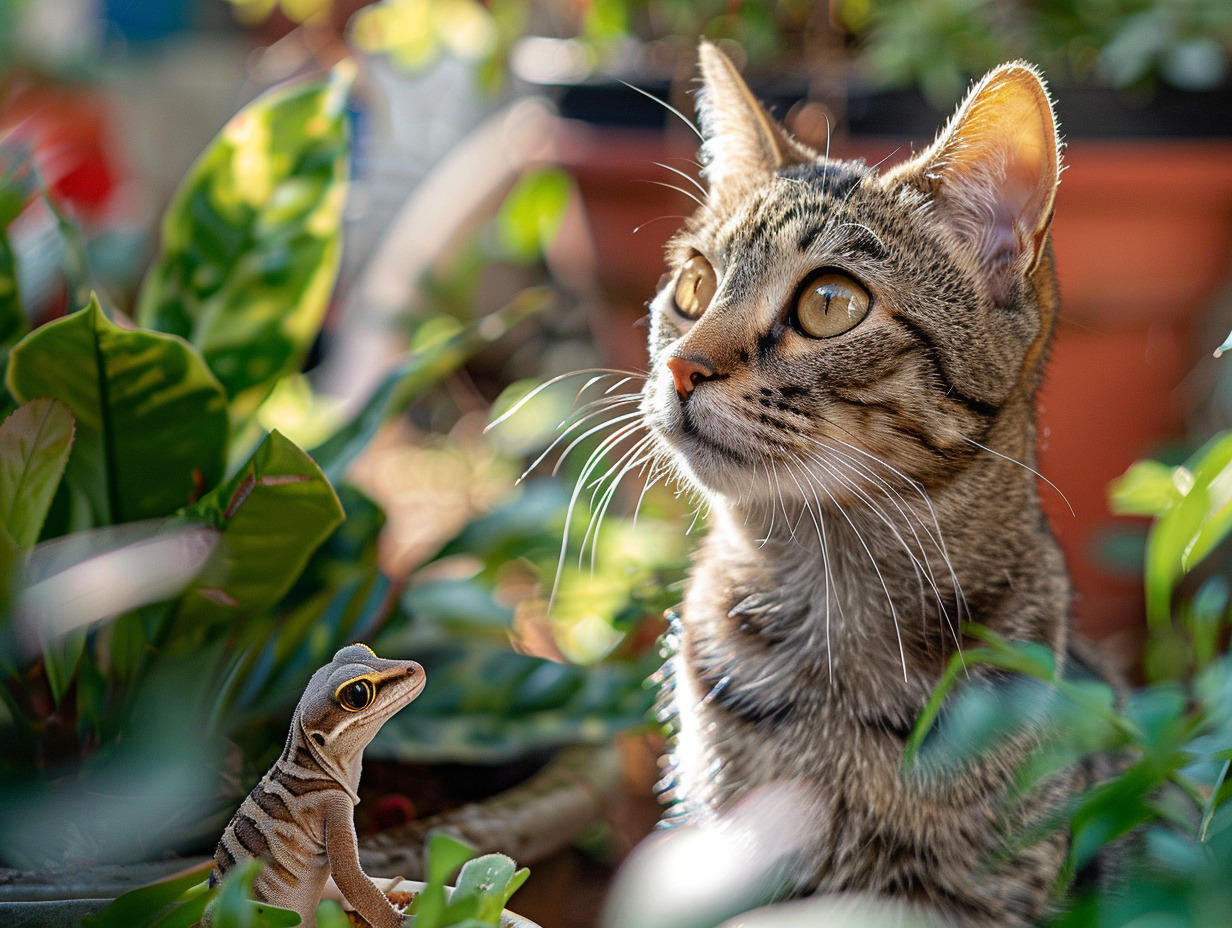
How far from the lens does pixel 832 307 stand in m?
0.85

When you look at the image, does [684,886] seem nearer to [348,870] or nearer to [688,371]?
[348,870]

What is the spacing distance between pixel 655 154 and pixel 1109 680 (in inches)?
41.3

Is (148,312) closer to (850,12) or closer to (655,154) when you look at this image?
(655,154)

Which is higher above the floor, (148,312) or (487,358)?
(148,312)

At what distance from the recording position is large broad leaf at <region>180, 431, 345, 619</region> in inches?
29.3

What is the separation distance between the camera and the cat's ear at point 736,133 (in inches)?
40.7

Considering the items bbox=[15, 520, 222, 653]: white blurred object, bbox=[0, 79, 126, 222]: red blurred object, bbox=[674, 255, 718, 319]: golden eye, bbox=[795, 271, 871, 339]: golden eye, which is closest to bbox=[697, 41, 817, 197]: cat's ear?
bbox=[674, 255, 718, 319]: golden eye

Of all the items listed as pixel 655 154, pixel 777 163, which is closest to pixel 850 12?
pixel 655 154

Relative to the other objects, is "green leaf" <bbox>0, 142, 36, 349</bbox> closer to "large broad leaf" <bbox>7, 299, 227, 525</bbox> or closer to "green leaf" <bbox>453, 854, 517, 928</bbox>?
"large broad leaf" <bbox>7, 299, 227, 525</bbox>

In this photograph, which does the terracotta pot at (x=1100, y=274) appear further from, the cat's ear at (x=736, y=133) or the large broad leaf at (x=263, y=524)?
the large broad leaf at (x=263, y=524)

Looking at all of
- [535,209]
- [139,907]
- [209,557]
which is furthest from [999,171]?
[535,209]

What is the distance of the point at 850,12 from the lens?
1.96m

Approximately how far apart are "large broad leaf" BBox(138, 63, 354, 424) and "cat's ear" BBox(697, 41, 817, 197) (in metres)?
0.39

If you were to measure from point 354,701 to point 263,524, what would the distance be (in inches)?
10.0
